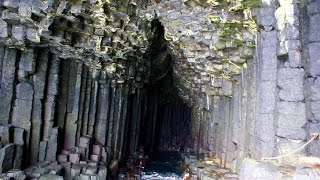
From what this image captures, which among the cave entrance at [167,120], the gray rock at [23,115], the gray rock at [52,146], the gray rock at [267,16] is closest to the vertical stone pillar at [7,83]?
the gray rock at [23,115]

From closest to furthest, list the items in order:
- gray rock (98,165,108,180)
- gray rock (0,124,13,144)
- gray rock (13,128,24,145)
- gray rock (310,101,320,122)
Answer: gray rock (310,101,320,122) → gray rock (0,124,13,144) → gray rock (13,128,24,145) → gray rock (98,165,108,180)

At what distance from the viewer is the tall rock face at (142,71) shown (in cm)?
658

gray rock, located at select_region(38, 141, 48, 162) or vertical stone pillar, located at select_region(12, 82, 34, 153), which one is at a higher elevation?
vertical stone pillar, located at select_region(12, 82, 34, 153)

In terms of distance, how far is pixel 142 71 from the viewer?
18.2 metres

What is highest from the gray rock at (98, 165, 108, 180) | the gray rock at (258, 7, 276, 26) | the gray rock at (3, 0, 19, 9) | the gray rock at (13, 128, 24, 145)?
the gray rock at (3, 0, 19, 9)

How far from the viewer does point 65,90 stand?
14789mm

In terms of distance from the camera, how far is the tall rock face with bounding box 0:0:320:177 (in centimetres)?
658

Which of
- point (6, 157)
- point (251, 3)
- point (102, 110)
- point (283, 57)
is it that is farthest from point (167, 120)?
point (283, 57)

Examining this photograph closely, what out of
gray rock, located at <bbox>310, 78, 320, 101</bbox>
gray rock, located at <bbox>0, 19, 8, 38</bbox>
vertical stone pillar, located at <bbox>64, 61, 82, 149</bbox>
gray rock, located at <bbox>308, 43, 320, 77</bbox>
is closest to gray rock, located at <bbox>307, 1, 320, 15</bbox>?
gray rock, located at <bbox>308, 43, 320, 77</bbox>

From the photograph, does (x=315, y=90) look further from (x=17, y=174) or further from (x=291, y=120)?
(x=17, y=174)

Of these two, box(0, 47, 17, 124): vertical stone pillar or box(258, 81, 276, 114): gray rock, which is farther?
box(0, 47, 17, 124): vertical stone pillar

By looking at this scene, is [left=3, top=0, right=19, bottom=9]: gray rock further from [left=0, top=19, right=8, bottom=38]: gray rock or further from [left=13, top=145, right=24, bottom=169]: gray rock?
[left=13, top=145, right=24, bottom=169]: gray rock

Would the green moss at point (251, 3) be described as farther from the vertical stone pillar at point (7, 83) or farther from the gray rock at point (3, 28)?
the vertical stone pillar at point (7, 83)

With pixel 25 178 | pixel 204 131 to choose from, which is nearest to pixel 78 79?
pixel 25 178
